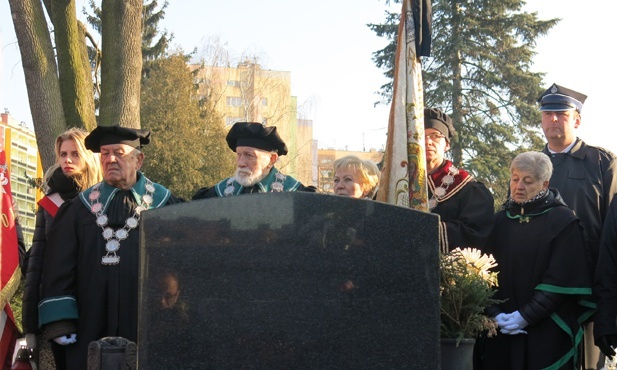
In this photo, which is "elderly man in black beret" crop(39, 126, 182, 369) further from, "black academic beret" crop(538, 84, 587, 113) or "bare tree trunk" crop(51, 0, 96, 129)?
"bare tree trunk" crop(51, 0, 96, 129)

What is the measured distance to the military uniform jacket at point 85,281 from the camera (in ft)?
17.5

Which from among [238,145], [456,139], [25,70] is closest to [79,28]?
[25,70]

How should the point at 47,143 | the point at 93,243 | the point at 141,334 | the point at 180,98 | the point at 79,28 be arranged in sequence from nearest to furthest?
the point at 141,334 < the point at 93,243 < the point at 47,143 < the point at 79,28 < the point at 180,98

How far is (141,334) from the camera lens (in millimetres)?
3684

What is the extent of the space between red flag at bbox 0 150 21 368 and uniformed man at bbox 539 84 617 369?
146 inches

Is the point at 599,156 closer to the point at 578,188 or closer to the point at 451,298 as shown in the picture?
the point at 578,188

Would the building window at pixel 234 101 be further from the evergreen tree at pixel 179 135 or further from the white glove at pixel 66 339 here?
the white glove at pixel 66 339

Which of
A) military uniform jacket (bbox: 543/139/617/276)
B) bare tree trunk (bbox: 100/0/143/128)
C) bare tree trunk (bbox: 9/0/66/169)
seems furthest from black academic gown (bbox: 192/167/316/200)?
bare tree trunk (bbox: 9/0/66/169)

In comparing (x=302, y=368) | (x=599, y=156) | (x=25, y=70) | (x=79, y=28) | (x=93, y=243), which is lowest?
(x=302, y=368)

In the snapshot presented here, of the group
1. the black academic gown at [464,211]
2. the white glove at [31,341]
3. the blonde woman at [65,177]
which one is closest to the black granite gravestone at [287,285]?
the black academic gown at [464,211]

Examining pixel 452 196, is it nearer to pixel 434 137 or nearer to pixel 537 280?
pixel 434 137

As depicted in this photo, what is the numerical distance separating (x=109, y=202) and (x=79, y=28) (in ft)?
27.0

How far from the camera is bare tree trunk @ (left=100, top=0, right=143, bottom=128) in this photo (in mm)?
11625

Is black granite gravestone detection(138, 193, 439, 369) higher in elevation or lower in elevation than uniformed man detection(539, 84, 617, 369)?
lower
